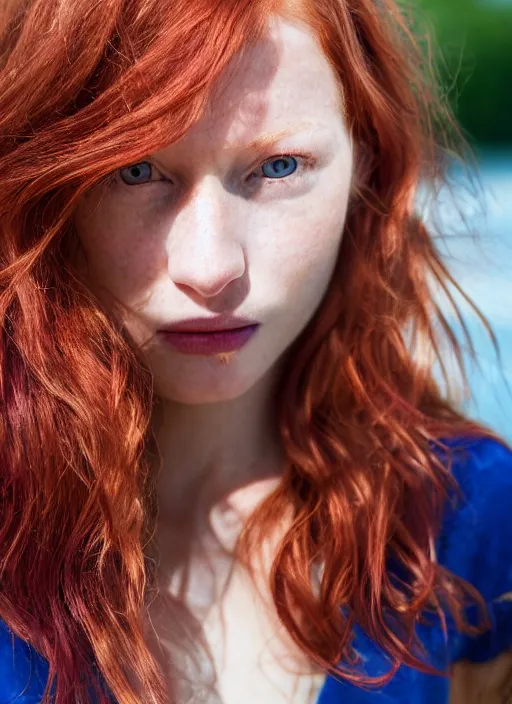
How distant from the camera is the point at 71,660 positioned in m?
0.79

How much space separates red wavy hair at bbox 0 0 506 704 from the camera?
2.48ft

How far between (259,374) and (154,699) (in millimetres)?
297

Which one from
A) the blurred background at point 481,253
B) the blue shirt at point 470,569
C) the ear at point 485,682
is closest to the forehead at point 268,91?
the blurred background at point 481,253

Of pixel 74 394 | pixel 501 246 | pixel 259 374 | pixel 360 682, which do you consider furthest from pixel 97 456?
pixel 501 246

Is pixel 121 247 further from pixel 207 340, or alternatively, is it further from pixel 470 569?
pixel 470 569

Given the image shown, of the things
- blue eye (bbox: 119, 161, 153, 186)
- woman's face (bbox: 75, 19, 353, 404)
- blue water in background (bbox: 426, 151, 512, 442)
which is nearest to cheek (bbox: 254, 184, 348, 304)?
woman's face (bbox: 75, 19, 353, 404)

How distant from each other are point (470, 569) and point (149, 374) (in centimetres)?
38

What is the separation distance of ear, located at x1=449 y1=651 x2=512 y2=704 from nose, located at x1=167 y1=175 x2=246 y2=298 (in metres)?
0.48

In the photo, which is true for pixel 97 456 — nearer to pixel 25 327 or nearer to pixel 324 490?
pixel 25 327

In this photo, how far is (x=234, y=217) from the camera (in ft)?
2.62

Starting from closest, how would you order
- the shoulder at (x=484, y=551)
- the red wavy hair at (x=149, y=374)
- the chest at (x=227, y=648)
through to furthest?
the red wavy hair at (x=149, y=374) < the chest at (x=227, y=648) < the shoulder at (x=484, y=551)

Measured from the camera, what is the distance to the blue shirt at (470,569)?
2.89 feet

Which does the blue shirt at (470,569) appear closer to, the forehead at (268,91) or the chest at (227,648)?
the chest at (227,648)

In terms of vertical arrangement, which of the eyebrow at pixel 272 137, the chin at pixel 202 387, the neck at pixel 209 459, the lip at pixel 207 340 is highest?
the eyebrow at pixel 272 137
